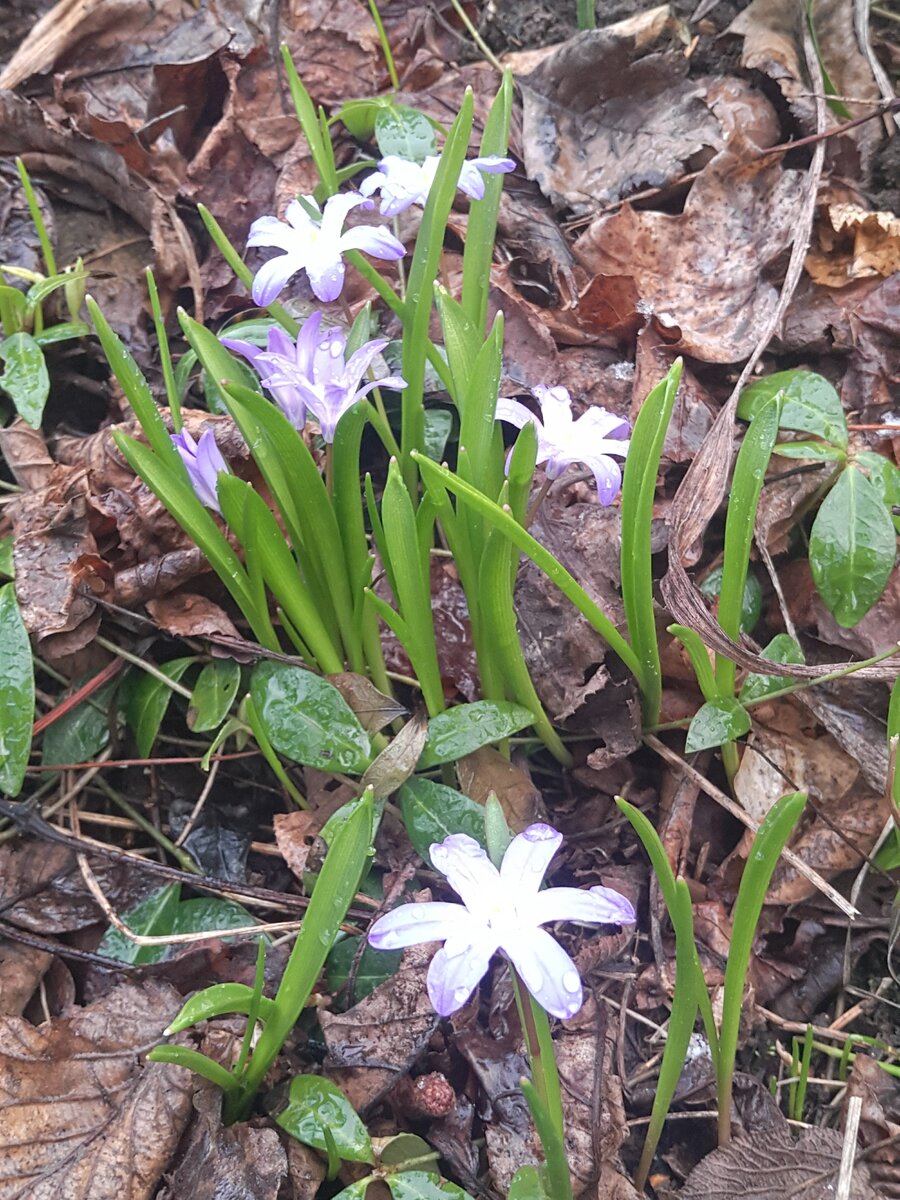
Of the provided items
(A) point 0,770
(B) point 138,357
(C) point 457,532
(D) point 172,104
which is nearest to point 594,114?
(D) point 172,104

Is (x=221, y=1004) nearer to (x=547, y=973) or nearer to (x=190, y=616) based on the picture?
(x=547, y=973)

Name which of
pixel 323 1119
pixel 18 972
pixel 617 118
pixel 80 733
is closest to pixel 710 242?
pixel 617 118

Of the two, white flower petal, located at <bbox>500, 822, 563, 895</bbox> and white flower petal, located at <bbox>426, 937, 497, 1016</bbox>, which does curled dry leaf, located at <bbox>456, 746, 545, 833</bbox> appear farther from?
white flower petal, located at <bbox>426, 937, 497, 1016</bbox>

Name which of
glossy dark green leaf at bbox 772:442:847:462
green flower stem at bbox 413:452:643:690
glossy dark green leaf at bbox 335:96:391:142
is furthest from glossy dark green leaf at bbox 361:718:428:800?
glossy dark green leaf at bbox 335:96:391:142

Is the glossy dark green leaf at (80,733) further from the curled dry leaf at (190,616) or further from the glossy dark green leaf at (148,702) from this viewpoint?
the curled dry leaf at (190,616)

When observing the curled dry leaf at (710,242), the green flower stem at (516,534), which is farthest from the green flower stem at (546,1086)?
the curled dry leaf at (710,242)

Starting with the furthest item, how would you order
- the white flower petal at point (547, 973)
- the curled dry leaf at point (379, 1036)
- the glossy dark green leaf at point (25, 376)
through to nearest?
the glossy dark green leaf at point (25, 376)
the curled dry leaf at point (379, 1036)
the white flower petal at point (547, 973)
